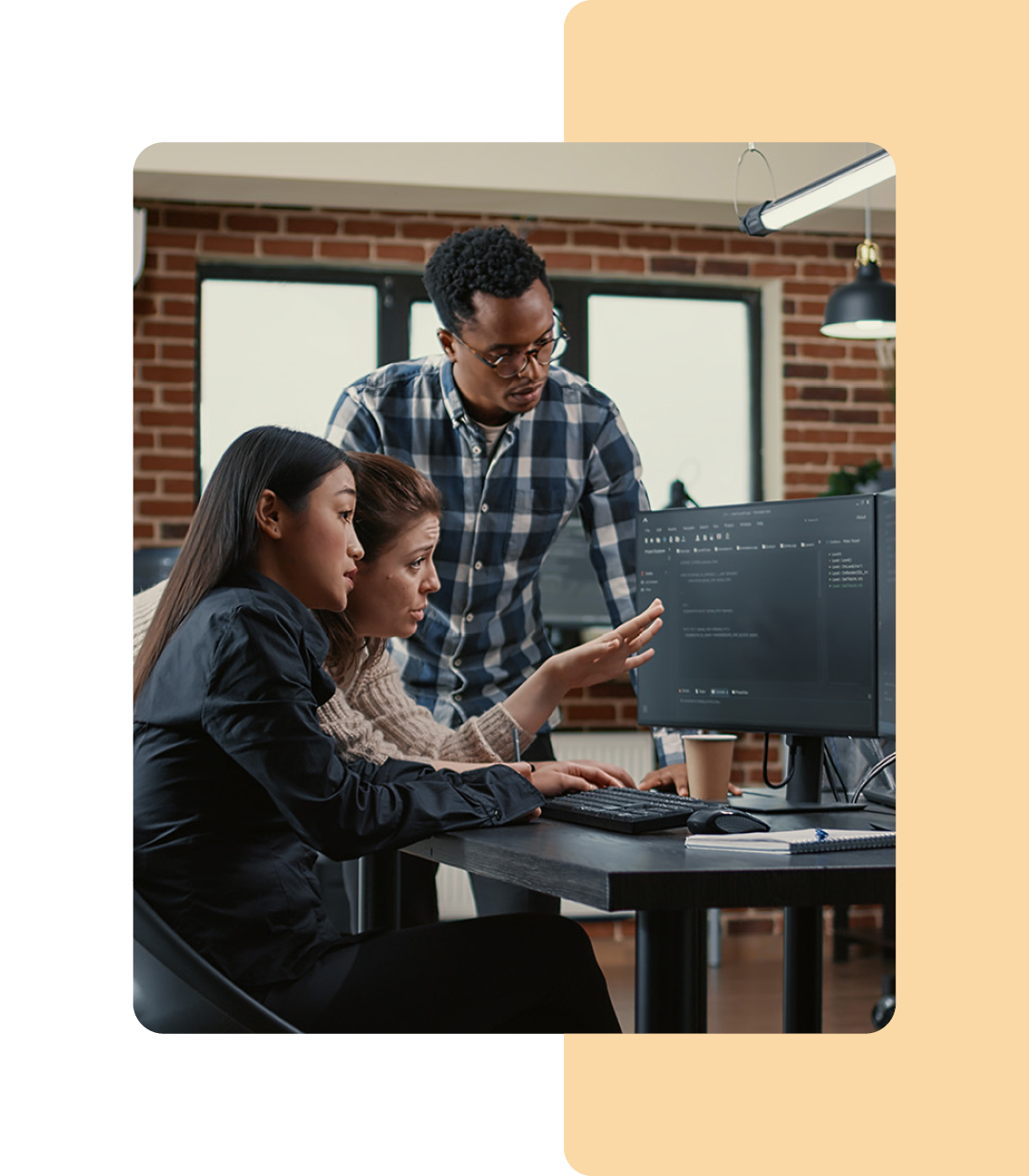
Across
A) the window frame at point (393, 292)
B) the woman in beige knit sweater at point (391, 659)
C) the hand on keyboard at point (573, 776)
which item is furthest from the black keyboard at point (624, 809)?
the window frame at point (393, 292)

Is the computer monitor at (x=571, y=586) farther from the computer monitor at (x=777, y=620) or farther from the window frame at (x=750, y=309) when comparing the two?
the window frame at (x=750, y=309)

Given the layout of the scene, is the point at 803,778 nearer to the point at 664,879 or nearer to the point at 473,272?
the point at 664,879

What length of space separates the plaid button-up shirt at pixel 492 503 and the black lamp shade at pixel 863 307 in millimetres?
519

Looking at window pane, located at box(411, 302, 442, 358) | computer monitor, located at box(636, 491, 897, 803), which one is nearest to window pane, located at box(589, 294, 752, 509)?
computer monitor, located at box(636, 491, 897, 803)

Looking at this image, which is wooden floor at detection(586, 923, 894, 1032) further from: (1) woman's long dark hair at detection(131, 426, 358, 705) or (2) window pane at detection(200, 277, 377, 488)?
(2) window pane at detection(200, 277, 377, 488)

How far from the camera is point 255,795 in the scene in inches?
60.7

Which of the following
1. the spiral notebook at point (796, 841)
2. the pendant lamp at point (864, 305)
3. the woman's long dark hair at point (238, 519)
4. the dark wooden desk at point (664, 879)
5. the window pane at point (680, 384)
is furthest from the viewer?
the pendant lamp at point (864, 305)

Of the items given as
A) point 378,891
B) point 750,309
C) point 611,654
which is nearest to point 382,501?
point 611,654

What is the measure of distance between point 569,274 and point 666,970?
109 cm

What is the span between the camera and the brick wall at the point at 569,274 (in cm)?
180

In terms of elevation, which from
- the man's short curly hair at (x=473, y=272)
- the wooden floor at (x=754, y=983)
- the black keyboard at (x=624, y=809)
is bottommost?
the wooden floor at (x=754, y=983)
